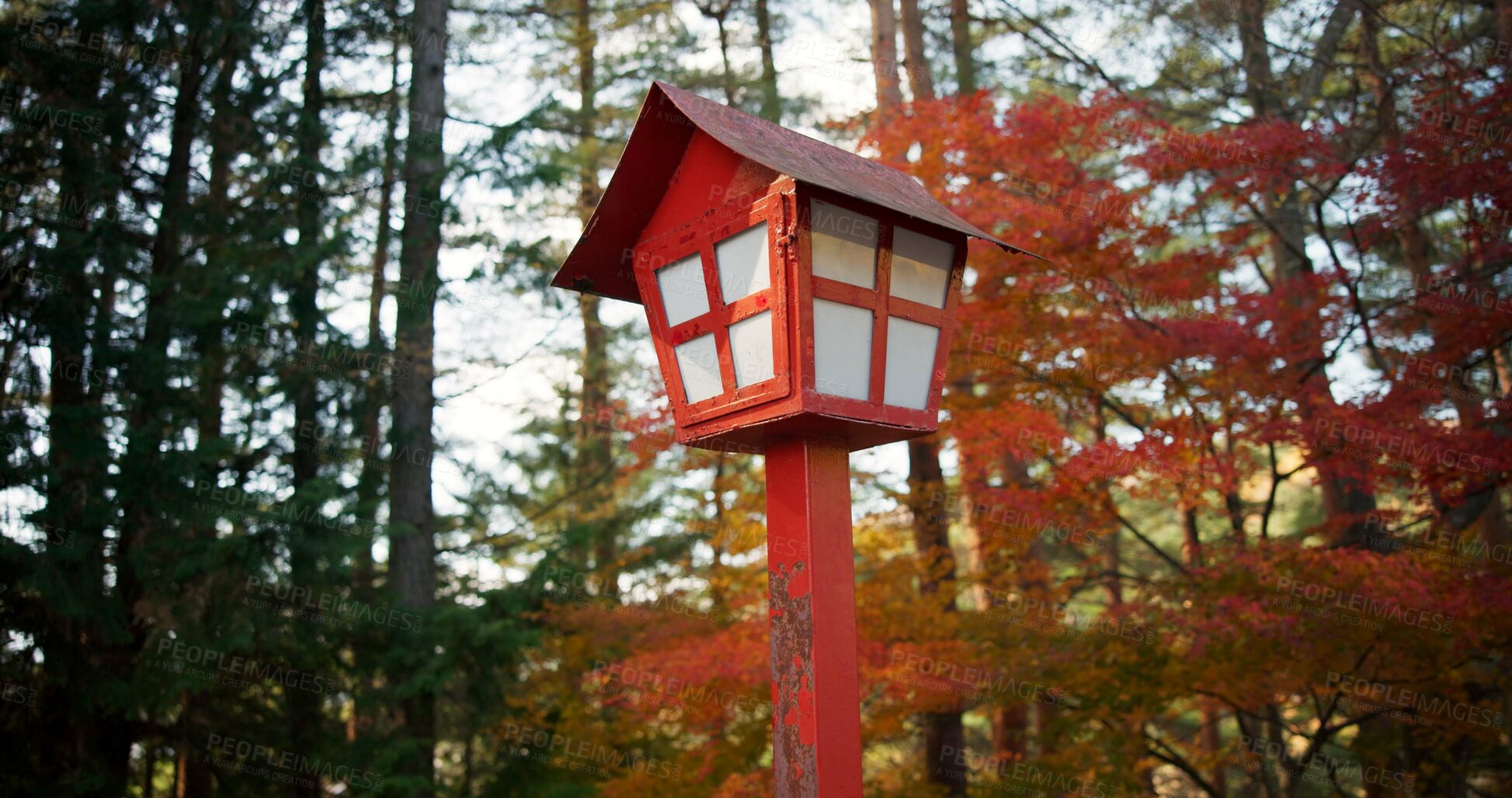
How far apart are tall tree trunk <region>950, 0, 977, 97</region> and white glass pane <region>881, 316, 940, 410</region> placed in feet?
30.2

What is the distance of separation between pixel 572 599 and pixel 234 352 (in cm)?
410

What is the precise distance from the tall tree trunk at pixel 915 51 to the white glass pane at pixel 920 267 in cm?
787

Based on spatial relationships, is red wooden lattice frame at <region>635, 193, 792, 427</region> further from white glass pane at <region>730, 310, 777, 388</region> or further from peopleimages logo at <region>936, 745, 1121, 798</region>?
peopleimages logo at <region>936, 745, 1121, 798</region>

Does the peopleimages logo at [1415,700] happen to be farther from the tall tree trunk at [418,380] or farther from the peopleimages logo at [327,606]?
the peopleimages logo at [327,606]

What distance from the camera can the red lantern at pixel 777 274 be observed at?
7.88ft

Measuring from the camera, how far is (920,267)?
2752 mm

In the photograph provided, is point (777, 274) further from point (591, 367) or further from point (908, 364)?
point (591, 367)

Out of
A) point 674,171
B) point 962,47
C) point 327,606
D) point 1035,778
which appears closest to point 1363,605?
point 1035,778

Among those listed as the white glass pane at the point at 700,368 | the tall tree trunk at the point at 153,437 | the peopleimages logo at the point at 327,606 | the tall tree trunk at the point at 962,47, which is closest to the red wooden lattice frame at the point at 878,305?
the white glass pane at the point at 700,368

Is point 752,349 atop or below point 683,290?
below

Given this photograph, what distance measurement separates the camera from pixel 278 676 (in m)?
8.95

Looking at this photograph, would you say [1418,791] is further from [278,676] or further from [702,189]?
[278,676]

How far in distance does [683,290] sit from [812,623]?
99 centimetres

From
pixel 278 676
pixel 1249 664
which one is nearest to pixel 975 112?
pixel 1249 664
